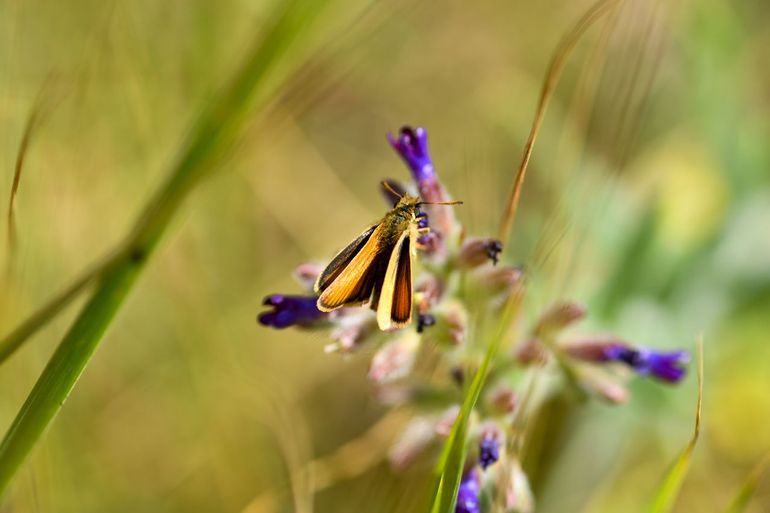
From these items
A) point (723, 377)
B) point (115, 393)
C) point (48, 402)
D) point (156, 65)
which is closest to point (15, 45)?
point (156, 65)

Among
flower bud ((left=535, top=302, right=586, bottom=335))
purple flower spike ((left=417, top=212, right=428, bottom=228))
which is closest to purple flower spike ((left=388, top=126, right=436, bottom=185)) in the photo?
purple flower spike ((left=417, top=212, right=428, bottom=228))

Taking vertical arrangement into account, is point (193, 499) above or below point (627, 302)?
above

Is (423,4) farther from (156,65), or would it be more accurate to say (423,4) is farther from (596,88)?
(156,65)

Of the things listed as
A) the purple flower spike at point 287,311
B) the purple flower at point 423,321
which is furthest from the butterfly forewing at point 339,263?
the purple flower at point 423,321

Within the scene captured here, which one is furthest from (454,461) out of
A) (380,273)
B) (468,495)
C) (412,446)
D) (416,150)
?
(416,150)

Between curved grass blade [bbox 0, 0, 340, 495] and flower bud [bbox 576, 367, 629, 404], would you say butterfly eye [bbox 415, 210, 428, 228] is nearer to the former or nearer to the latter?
curved grass blade [bbox 0, 0, 340, 495]

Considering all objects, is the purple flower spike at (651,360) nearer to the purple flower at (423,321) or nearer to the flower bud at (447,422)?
the flower bud at (447,422)
